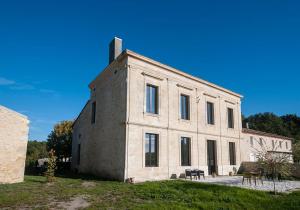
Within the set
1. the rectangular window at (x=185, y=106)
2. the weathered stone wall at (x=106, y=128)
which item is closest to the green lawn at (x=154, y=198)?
the weathered stone wall at (x=106, y=128)

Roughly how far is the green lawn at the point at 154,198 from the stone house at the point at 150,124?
12.4 feet

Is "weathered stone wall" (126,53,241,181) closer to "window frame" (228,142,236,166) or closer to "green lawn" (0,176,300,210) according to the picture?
"window frame" (228,142,236,166)

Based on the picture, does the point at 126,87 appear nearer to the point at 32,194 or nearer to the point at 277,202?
the point at 32,194

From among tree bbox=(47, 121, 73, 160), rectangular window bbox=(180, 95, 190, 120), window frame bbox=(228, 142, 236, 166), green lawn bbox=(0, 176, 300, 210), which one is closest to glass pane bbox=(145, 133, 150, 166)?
green lawn bbox=(0, 176, 300, 210)

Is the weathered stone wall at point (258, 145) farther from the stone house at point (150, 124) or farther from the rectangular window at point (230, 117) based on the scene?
the rectangular window at point (230, 117)

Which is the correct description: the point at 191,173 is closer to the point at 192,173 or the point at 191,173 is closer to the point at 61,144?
the point at 192,173

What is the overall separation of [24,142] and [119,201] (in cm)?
800

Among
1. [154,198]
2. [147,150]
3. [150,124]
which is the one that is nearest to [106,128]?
[150,124]

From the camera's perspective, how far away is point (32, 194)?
380 inches

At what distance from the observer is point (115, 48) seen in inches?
715

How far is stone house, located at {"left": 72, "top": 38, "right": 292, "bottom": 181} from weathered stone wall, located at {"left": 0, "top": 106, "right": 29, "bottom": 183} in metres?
5.12

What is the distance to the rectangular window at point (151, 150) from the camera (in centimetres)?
1516

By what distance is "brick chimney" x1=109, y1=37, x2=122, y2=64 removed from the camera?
Answer: 713 inches

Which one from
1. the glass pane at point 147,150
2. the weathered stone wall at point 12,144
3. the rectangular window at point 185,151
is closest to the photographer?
the weathered stone wall at point 12,144
